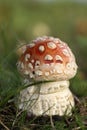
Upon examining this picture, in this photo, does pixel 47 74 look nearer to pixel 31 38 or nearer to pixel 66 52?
pixel 66 52

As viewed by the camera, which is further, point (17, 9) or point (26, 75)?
point (17, 9)

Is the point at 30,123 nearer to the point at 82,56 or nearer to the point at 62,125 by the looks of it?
the point at 62,125

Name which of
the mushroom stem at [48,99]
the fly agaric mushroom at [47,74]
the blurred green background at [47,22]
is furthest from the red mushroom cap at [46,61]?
the blurred green background at [47,22]

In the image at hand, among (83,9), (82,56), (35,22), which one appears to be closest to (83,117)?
(82,56)

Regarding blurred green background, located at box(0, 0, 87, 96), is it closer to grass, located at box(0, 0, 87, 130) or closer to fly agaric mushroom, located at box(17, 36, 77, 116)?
grass, located at box(0, 0, 87, 130)

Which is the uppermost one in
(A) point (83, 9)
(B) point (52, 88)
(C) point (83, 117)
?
(B) point (52, 88)

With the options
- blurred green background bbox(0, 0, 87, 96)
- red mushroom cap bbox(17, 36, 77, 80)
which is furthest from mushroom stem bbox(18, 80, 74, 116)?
blurred green background bbox(0, 0, 87, 96)

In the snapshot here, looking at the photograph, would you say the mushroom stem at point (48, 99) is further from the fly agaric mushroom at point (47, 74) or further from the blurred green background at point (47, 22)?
the blurred green background at point (47, 22)
